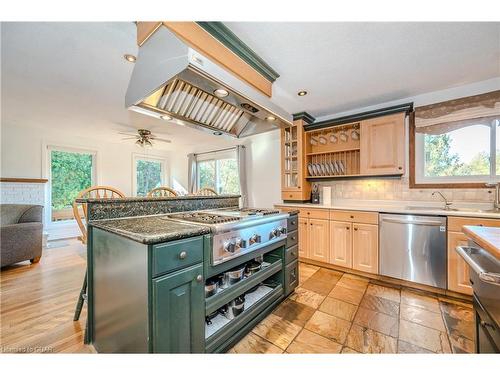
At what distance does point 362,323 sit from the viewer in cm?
169

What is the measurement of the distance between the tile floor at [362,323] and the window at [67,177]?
5.13 meters

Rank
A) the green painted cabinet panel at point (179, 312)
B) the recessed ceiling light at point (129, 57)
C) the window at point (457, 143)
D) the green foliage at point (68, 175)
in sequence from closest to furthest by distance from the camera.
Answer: the green painted cabinet panel at point (179, 312) < the recessed ceiling light at point (129, 57) < the window at point (457, 143) < the green foliage at point (68, 175)

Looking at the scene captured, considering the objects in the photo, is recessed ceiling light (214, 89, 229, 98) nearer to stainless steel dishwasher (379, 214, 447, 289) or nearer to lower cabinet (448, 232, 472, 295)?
stainless steel dishwasher (379, 214, 447, 289)

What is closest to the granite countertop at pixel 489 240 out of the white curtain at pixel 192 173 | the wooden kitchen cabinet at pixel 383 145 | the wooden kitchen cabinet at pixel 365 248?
the wooden kitchen cabinet at pixel 365 248

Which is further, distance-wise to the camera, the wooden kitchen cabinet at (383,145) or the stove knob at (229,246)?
the wooden kitchen cabinet at (383,145)

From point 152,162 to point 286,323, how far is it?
18.7 feet

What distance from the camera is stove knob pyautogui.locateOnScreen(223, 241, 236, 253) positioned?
4.26 feet

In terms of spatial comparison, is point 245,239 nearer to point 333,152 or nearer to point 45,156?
point 333,152

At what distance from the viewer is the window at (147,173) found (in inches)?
224

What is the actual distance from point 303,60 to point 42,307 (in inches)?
132

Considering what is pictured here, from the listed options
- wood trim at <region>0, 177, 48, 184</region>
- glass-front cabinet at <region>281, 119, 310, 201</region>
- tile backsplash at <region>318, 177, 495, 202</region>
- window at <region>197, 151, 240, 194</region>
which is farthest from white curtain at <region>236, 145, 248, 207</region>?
wood trim at <region>0, 177, 48, 184</region>

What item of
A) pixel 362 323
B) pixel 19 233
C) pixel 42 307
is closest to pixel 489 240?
pixel 362 323

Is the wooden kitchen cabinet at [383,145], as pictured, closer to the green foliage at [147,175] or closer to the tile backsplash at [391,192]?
the tile backsplash at [391,192]
